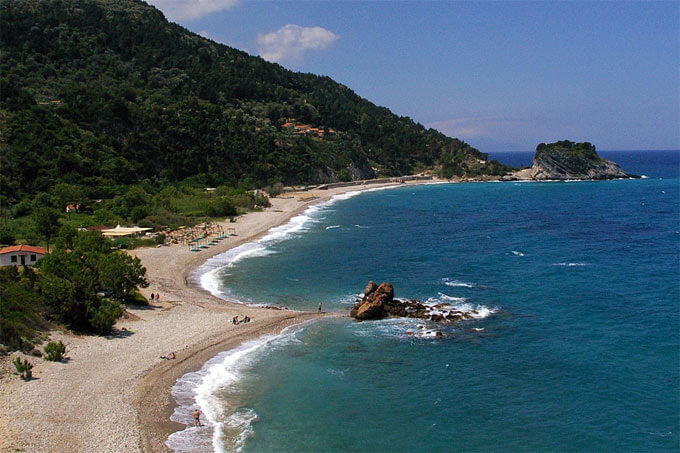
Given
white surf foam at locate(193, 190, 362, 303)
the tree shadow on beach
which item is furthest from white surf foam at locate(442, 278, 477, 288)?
the tree shadow on beach

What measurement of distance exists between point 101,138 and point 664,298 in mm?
83735

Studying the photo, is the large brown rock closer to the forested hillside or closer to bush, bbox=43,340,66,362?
bush, bbox=43,340,66,362

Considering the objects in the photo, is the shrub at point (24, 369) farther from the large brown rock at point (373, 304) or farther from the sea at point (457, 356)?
Answer: the large brown rock at point (373, 304)

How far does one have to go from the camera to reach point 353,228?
233ft

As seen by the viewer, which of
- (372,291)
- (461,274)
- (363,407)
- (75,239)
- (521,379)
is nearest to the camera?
(363,407)

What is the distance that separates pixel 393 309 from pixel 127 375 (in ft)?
55.1

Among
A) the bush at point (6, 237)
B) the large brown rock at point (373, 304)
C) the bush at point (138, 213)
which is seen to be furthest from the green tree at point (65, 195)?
the large brown rock at point (373, 304)

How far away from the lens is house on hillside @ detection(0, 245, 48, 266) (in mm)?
39688

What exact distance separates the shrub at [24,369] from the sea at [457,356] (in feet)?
21.8

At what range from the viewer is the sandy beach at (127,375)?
2006cm

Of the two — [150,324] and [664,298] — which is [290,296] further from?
[664,298]

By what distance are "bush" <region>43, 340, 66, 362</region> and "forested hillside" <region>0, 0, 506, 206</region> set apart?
157 feet

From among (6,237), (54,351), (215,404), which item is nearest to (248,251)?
(6,237)

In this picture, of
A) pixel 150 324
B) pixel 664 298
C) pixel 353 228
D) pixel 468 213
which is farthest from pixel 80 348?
pixel 468 213
